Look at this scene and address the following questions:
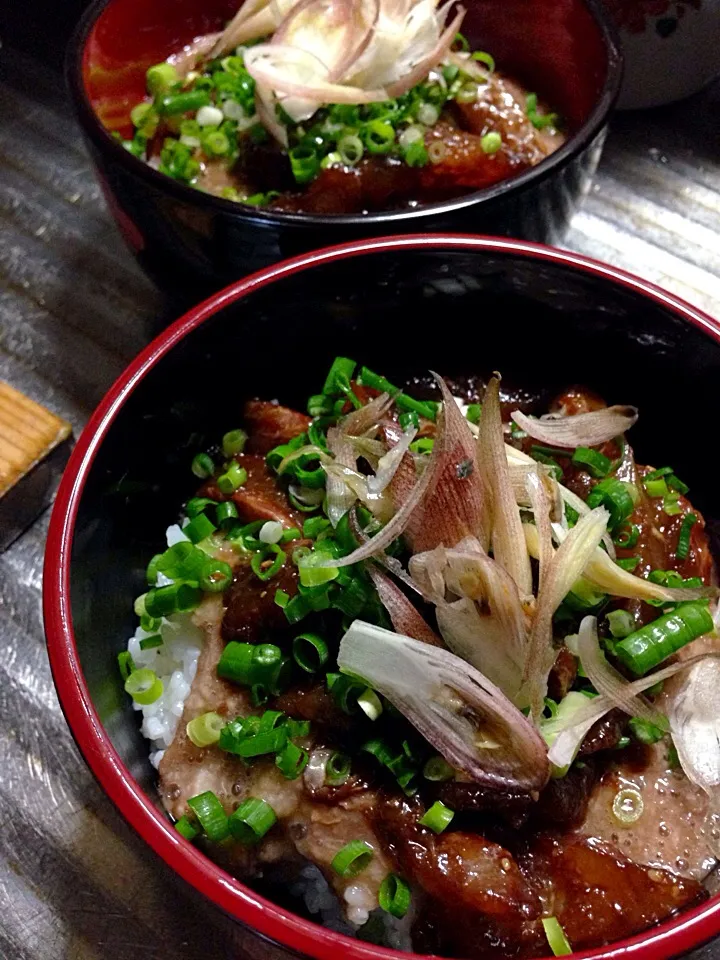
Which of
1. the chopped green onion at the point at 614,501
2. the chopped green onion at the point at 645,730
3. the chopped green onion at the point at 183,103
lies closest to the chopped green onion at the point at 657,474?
the chopped green onion at the point at 614,501

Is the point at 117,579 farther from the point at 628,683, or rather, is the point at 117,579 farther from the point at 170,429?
the point at 628,683

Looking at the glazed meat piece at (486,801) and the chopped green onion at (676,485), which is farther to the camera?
the chopped green onion at (676,485)

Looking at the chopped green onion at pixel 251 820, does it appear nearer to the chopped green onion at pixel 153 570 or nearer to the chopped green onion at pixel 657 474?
the chopped green onion at pixel 153 570

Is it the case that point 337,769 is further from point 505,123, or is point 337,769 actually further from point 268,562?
point 505,123

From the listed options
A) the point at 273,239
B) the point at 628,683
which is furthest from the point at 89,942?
the point at 273,239

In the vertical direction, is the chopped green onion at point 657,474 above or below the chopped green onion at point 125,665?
above

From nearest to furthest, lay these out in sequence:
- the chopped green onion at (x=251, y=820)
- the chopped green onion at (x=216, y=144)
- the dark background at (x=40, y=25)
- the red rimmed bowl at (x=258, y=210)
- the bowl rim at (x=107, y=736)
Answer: the bowl rim at (x=107, y=736) < the chopped green onion at (x=251, y=820) < the red rimmed bowl at (x=258, y=210) < the chopped green onion at (x=216, y=144) < the dark background at (x=40, y=25)

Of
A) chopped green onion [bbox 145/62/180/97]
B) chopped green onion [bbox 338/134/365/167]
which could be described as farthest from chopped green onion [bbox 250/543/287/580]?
chopped green onion [bbox 145/62/180/97]
